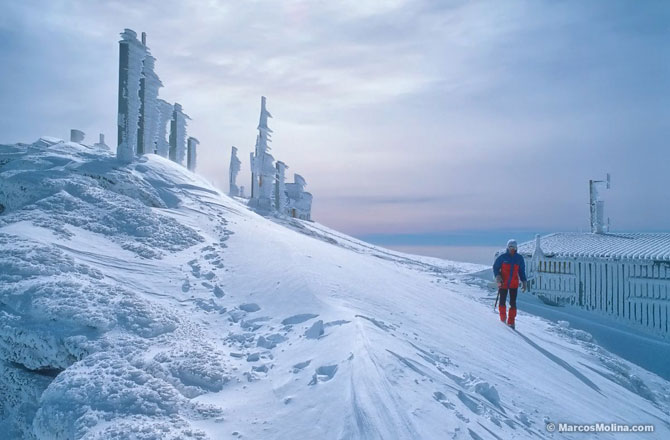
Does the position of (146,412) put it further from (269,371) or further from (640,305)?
(640,305)

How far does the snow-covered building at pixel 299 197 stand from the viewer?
3434 cm

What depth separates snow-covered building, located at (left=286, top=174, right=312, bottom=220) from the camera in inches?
1352

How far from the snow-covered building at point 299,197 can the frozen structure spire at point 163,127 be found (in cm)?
1086

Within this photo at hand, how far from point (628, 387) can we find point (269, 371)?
7.82 meters

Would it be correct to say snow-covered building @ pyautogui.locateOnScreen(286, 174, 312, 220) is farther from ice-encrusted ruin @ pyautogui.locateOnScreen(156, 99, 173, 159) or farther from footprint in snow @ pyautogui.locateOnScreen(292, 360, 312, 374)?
footprint in snow @ pyautogui.locateOnScreen(292, 360, 312, 374)

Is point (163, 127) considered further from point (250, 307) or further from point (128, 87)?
point (250, 307)

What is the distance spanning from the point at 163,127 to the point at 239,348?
23.3 metres

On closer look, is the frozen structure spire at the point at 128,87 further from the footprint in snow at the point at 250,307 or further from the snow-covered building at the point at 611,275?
the snow-covered building at the point at 611,275

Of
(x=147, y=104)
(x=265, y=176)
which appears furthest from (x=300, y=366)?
(x=265, y=176)

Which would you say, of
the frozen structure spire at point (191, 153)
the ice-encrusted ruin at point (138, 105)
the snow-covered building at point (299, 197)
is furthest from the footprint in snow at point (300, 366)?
the snow-covered building at point (299, 197)

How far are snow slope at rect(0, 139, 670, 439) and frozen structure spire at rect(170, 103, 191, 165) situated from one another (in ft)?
53.6

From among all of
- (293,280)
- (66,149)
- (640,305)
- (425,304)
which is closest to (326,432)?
(293,280)

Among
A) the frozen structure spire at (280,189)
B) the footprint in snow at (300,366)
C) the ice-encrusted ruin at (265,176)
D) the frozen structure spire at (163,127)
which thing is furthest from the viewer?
the frozen structure spire at (280,189)

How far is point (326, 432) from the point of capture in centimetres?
374
